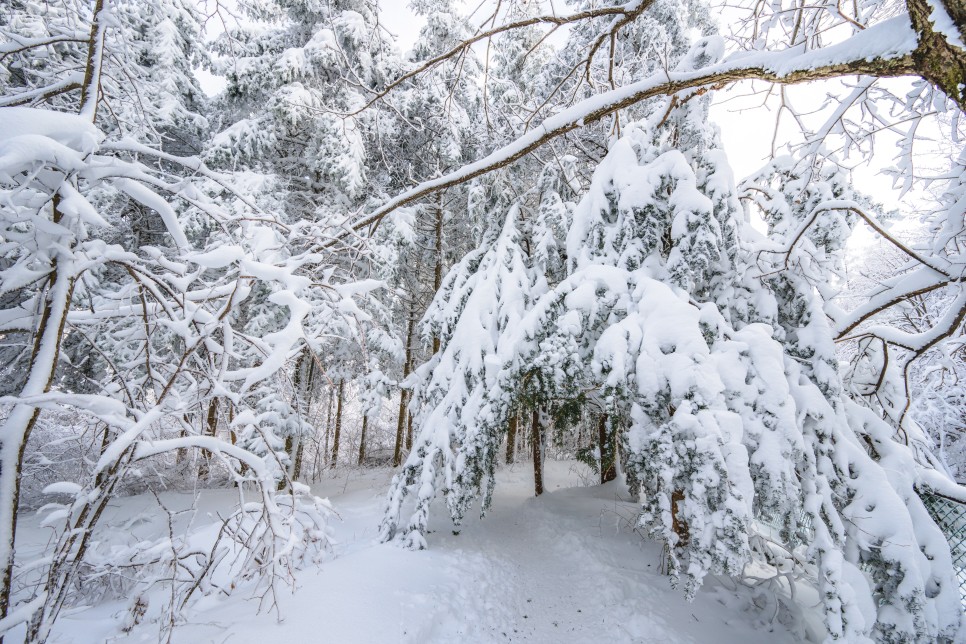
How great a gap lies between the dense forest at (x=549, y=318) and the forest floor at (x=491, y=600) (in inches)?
9.6

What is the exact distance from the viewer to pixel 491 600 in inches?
170

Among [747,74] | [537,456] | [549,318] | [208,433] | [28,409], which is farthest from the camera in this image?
[537,456]

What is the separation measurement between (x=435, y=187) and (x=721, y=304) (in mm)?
3597

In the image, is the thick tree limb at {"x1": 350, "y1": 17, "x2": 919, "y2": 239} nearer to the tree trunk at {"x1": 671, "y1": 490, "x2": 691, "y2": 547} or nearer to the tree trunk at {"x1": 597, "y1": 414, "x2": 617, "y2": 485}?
the tree trunk at {"x1": 671, "y1": 490, "x2": 691, "y2": 547}

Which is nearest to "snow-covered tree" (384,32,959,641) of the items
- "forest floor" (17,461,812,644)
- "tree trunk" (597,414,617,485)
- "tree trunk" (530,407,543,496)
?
"forest floor" (17,461,812,644)

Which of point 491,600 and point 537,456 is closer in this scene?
point 491,600

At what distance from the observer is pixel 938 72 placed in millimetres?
1263

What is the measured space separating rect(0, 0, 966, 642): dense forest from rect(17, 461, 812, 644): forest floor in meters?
0.24

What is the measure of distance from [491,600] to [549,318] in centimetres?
327

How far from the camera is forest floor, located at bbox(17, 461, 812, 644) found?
118 inches

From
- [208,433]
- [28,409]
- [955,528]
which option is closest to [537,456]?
[955,528]

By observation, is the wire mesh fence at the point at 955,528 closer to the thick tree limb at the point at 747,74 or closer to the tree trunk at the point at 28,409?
the thick tree limb at the point at 747,74

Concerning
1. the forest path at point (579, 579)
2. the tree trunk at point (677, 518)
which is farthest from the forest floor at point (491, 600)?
the tree trunk at point (677, 518)

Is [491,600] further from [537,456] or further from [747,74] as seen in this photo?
[747,74]
